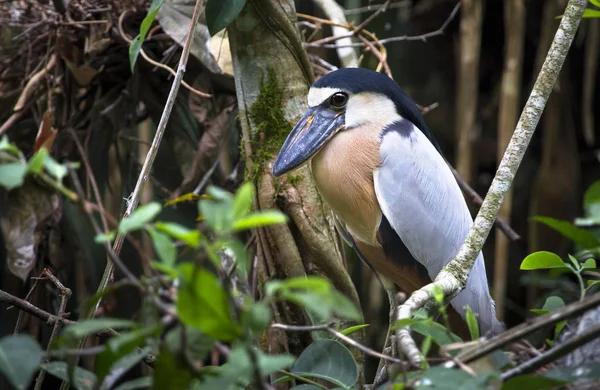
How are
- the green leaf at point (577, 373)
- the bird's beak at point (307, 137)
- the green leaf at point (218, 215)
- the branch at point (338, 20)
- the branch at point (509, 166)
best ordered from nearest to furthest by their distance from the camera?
the green leaf at point (218, 215) < the green leaf at point (577, 373) < the branch at point (509, 166) < the bird's beak at point (307, 137) < the branch at point (338, 20)

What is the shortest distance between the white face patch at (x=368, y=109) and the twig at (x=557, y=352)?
0.91 meters

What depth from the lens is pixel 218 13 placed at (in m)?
1.17

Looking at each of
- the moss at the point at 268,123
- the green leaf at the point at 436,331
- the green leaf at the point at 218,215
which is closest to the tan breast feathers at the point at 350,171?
the moss at the point at 268,123

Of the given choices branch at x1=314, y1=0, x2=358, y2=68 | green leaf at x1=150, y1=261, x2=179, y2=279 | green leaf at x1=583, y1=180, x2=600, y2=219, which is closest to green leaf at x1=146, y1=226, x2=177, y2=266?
green leaf at x1=150, y1=261, x2=179, y2=279

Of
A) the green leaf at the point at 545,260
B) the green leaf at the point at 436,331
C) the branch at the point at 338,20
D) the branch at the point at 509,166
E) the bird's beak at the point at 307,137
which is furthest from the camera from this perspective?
the branch at the point at 338,20

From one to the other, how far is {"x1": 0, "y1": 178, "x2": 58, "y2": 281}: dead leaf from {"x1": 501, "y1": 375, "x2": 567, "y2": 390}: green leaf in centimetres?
120

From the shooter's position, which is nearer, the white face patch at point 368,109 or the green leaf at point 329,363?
the green leaf at point 329,363

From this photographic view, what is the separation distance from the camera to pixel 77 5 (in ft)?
4.99

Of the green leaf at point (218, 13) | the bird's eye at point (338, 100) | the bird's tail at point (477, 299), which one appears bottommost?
the bird's tail at point (477, 299)

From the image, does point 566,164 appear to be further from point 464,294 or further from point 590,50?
point 464,294

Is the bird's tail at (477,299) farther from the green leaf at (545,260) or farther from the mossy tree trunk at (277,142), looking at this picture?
the green leaf at (545,260)

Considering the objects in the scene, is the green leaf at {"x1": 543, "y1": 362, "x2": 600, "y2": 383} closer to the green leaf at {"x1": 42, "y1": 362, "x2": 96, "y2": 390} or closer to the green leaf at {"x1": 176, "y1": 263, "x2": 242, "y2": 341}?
the green leaf at {"x1": 176, "y1": 263, "x2": 242, "y2": 341}

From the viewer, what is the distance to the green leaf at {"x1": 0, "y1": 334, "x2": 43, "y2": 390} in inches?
20.5

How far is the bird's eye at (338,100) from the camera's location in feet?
4.56
